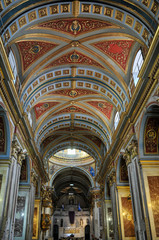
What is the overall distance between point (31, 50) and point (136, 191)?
1004cm

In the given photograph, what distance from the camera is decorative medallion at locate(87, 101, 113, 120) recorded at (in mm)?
19016

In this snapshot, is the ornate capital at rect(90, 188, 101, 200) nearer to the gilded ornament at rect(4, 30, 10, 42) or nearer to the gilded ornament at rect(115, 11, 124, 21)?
the gilded ornament at rect(115, 11, 124, 21)

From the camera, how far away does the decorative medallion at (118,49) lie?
12884 mm

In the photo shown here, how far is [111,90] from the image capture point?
15.7m

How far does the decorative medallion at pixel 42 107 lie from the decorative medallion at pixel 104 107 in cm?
341

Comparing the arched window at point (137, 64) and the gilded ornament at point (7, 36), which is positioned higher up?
the arched window at point (137, 64)

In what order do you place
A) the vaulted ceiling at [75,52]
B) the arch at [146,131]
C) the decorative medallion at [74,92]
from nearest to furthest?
the vaulted ceiling at [75,52]
the arch at [146,131]
the decorative medallion at [74,92]

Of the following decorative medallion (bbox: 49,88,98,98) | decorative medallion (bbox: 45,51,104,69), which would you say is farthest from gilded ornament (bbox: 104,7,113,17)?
decorative medallion (bbox: 49,88,98,98)

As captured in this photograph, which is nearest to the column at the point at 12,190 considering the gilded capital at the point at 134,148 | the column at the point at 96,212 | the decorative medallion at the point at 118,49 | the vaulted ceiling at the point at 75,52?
the vaulted ceiling at the point at 75,52

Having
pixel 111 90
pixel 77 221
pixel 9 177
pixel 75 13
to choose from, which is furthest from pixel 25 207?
pixel 77 221

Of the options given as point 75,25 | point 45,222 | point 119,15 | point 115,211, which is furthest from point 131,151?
point 45,222

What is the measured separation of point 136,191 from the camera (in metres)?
11.9

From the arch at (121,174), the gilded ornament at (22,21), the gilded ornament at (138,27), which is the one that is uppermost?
the gilded ornament at (22,21)

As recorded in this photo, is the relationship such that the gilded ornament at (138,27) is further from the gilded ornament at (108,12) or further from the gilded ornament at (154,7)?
the gilded ornament at (108,12)
